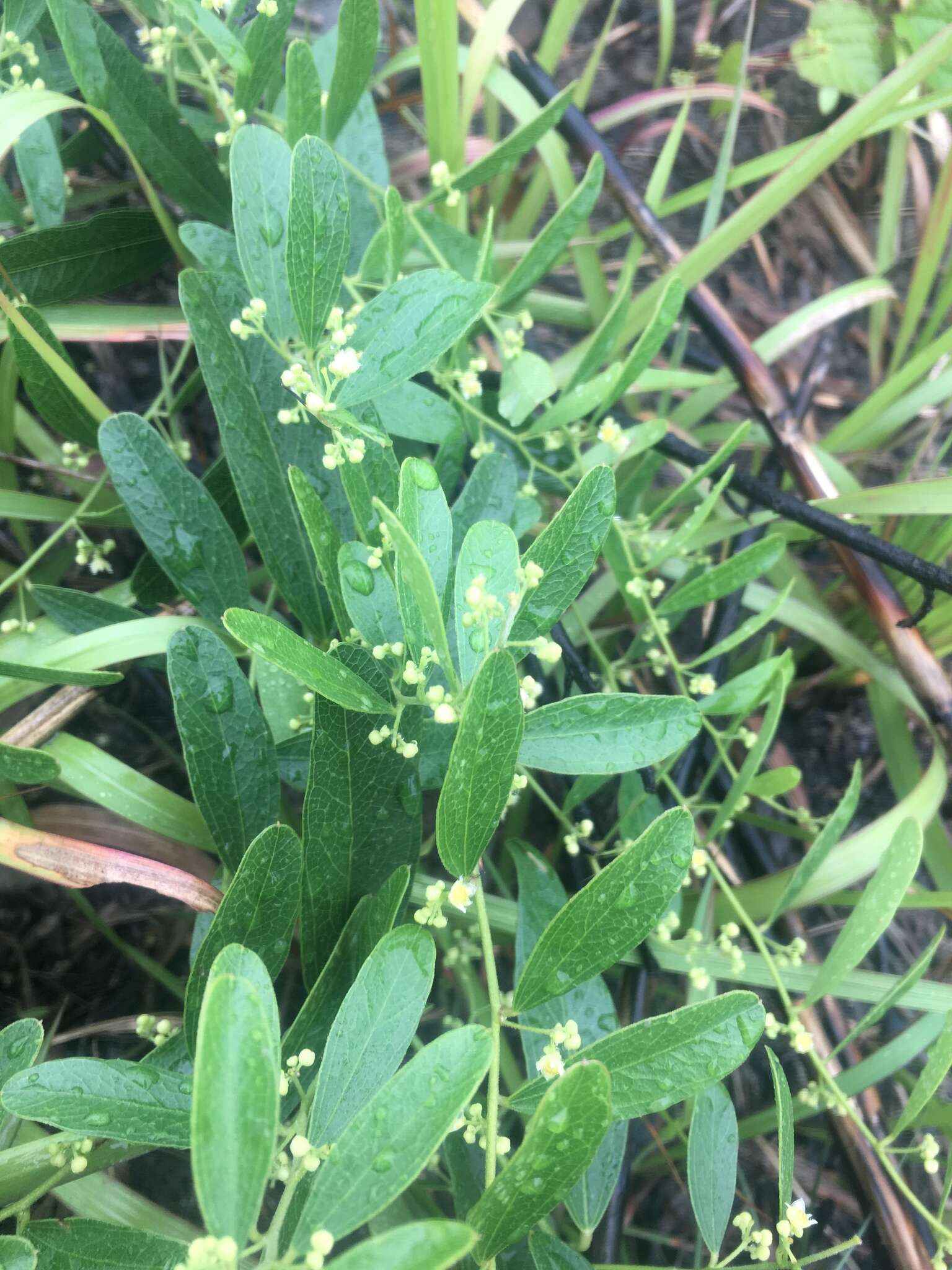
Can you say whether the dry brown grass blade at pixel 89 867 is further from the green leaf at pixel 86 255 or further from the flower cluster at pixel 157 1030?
the green leaf at pixel 86 255

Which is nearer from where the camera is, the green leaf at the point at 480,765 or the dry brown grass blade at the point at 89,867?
the green leaf at the point at 480,765

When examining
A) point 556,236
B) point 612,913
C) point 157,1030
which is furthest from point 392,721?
point 556,236

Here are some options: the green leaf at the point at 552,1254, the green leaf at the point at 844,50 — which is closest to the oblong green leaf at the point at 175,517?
the green leaf at the point at 552,1254

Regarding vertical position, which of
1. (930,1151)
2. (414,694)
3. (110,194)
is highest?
(110,194)

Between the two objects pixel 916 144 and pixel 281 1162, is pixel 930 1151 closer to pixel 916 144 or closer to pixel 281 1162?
pixel 281 1162

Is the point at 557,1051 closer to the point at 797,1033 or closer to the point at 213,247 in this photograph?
the point at 797,1033

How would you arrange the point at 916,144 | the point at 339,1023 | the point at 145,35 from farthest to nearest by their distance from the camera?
the point at 916,144 → the point at 145,35 → the point at 339,1023

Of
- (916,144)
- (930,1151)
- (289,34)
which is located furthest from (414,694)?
(916,144)
